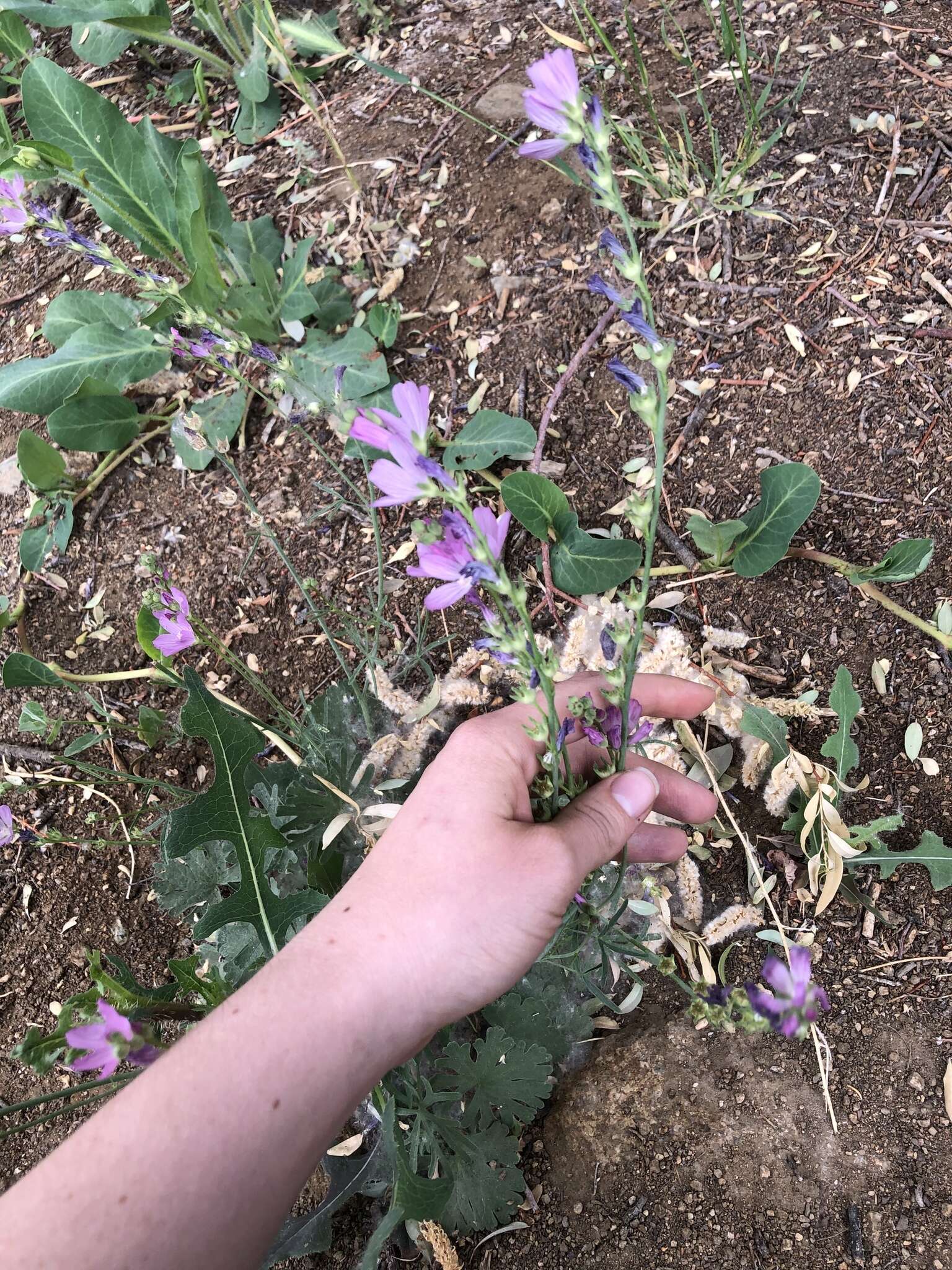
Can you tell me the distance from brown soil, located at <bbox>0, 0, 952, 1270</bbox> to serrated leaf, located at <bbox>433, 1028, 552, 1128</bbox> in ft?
0.79

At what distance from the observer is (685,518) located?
199 centimetres

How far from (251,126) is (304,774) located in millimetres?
2138

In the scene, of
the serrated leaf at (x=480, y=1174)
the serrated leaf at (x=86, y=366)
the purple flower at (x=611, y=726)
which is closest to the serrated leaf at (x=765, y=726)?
the purple flower at (x=611, y=726)

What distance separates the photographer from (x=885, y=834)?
1.67 metres

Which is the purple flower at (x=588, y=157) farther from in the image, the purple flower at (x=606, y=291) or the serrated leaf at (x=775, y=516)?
the serrated leaf at (x=775, y=516)

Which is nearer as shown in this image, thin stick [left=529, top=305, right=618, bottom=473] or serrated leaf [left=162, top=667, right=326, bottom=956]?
serrated leaf [left=162, top=667, right=326, bottom=956]

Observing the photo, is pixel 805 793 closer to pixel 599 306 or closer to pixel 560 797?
pixel 560 797

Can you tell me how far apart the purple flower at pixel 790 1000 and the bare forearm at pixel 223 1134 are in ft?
1.48

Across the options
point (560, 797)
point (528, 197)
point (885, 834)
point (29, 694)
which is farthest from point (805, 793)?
point (29, 694)

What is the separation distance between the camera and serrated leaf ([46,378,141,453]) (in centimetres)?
227

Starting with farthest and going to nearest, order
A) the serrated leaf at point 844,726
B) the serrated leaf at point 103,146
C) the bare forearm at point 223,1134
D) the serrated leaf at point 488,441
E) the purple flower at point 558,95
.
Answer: the serrated leaf at point 103,146
the serrated leaf at point 488,441
the serrated leaf at point 844,726
the bare forearm at point 223,1134
the purple flower at point 558,95

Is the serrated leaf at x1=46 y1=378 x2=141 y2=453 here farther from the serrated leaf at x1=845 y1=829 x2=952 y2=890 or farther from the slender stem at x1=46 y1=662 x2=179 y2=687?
the serrated leaf at x1=845 y1=829 x2=952 y2=890

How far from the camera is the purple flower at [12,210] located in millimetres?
1614

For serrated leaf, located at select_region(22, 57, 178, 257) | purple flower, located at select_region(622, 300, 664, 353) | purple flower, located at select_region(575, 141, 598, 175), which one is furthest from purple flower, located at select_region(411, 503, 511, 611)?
serrated leaf, located at select_region(22, 57, 178, 257)
